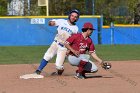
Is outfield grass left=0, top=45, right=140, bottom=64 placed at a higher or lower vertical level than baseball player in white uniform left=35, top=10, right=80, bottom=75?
lower

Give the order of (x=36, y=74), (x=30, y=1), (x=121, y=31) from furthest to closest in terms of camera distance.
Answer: (x=30, y=1) < (x=121, y=31) < (x=36, y=74)

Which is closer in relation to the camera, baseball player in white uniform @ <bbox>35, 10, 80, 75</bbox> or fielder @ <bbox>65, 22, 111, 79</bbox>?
fielder @ <bbox>65, 22, 111, 79</bbox>

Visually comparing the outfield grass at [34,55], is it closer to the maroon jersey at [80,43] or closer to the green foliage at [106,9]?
the maroon jersey at [80,43]

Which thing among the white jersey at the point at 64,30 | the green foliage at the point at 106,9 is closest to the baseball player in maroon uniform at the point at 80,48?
the white jersey at the point at 64,30

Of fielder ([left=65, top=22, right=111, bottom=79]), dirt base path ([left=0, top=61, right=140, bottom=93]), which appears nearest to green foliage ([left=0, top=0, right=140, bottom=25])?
dirt base path ([left=0, top=61, right=140, bottom=93])

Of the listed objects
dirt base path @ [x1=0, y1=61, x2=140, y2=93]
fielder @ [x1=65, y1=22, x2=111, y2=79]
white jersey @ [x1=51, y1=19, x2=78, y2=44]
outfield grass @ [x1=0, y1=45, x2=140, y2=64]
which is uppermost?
white jersey @ [x1=51, y1=19, x2=78, y2=44]

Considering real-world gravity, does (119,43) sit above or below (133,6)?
below

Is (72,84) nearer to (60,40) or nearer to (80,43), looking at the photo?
(80,43)

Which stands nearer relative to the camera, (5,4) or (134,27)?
(134,27)

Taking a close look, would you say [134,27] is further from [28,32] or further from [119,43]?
[28,32]

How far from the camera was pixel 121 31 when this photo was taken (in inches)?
1318

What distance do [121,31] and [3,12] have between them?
9116 millimetres

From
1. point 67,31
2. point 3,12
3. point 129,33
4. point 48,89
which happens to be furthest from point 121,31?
point 48,89

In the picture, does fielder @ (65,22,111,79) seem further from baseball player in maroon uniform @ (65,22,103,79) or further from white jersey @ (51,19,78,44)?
white jersey @ (51,19,78,44)
